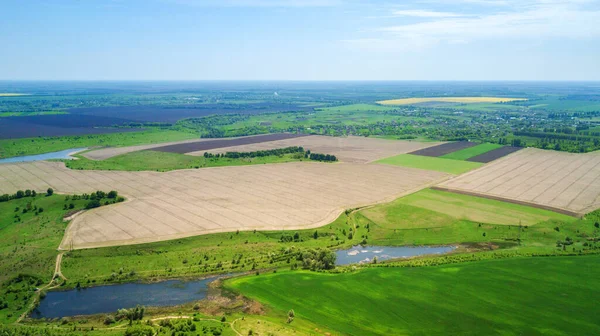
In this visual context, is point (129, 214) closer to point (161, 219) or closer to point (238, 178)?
point (161, 219)

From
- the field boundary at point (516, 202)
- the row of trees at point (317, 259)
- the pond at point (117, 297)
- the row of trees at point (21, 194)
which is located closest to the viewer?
the pond at point (117, 297)

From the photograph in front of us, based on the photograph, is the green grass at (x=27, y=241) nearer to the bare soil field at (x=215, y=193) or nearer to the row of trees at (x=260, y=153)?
the bare soil field at (x=215, y=193)

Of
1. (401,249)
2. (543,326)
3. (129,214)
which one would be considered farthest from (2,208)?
(543,326)

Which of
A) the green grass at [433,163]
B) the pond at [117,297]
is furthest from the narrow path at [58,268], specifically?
the green grass at [433,163]

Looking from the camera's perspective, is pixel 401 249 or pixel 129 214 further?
pixel 129 214

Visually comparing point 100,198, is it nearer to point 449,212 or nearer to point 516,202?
point 449,212
